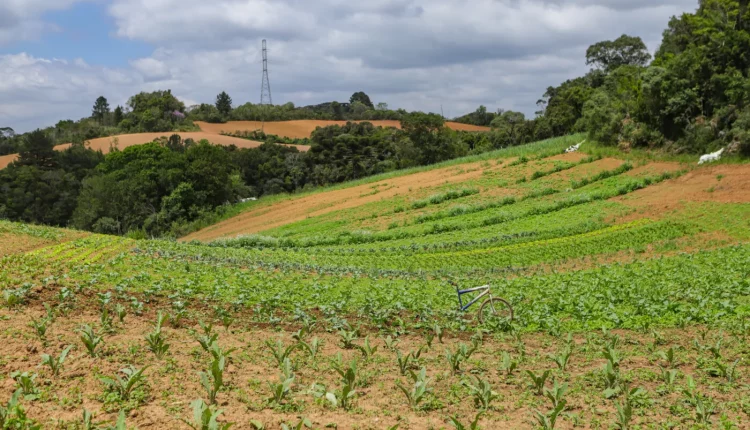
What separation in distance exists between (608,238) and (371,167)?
2388 inches

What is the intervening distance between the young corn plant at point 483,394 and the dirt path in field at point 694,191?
88.5 ft

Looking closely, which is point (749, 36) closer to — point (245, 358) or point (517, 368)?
point (517, 368)

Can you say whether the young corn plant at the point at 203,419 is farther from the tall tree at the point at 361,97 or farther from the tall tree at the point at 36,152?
the tall tree at the point at 361,97

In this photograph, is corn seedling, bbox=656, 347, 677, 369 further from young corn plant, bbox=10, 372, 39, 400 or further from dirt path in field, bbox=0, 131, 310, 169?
dirt path in field, bbox=0, 131, 310, 169

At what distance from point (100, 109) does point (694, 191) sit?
144 m

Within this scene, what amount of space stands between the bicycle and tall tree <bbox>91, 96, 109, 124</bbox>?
14617 cm

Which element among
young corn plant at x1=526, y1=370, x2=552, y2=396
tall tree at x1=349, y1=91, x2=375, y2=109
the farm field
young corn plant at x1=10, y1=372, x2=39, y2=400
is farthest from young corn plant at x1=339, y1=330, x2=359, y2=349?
tall tree at x1=349, y1=91, x2=375, y2=109

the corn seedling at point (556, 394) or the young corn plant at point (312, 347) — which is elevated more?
the young corn plant at point (312, 347)

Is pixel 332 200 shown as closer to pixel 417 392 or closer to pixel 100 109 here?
pixel 417 392

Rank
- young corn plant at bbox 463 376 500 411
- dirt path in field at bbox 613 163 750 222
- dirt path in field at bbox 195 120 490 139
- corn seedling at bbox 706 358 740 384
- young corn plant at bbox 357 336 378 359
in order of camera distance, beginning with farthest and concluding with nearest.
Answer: dirt path in field at bbox 195 120 490 139
dirt path in field at bbox 613 163 750 222
young corn plant at bbox 357 336 378 359
corn seedling at bbox 706 358 740 384
young corn plant at bbox 463 376 500 411

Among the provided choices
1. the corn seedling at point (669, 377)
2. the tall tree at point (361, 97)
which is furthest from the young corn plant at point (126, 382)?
the tall tree at point (361, 97)

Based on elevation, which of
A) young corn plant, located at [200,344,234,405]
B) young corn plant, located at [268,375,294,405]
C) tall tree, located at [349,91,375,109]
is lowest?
young corn plant, located at [268,375,294,405]

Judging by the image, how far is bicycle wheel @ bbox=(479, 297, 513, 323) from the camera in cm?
1289

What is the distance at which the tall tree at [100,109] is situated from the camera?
144 metres
